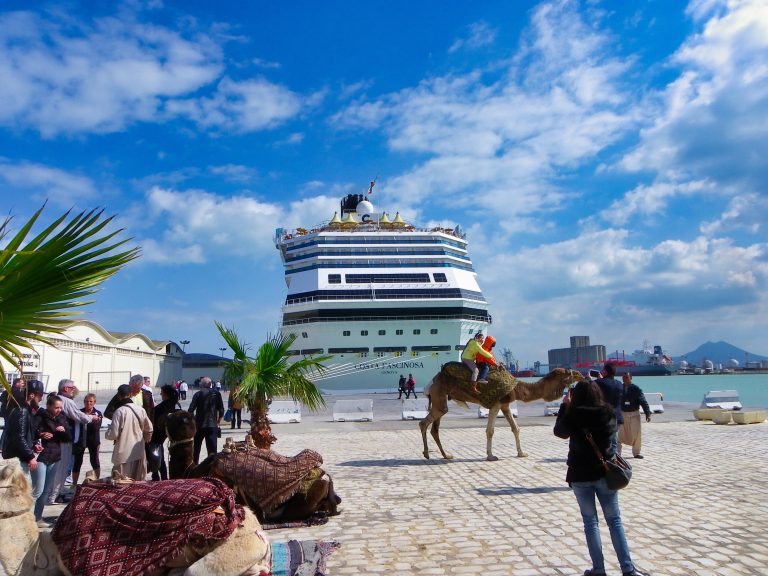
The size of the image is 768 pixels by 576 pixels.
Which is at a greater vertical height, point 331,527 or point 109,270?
point 109,270

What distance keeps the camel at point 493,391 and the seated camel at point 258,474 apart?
478 centimetres

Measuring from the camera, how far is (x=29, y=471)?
19.1 feet

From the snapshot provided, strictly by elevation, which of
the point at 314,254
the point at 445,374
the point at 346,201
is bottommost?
the point at 445,374

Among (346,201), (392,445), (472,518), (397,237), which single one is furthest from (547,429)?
(346,201)

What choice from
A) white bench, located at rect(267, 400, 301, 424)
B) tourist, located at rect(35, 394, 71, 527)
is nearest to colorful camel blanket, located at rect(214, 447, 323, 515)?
tourist, located at rect(35, 394, 71, 527)

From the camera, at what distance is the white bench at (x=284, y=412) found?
64.2ft

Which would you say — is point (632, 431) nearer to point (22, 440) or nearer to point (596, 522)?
point (596, 522)

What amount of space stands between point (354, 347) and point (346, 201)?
2584cm

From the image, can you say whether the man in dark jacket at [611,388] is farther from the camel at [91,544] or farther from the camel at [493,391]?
the camel at [91,544]

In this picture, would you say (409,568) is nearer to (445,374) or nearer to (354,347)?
(445,374)

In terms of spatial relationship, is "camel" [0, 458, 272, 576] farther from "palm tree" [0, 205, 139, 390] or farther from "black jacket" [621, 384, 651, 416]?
"black jacket" [621, 384, 651, 416]

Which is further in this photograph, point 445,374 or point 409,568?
point 445,374

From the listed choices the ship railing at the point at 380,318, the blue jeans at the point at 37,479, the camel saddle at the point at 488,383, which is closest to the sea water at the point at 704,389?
the ship railing at the point at 380,318

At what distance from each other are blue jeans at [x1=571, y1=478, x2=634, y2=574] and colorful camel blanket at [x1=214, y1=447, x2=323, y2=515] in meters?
2.91
